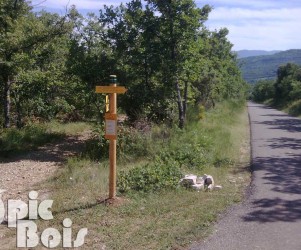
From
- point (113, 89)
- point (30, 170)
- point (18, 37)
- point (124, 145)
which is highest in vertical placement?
point (18, 37)

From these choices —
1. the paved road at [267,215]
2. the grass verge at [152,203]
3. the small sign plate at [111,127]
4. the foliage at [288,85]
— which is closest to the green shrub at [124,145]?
the grass verge at [152,203]

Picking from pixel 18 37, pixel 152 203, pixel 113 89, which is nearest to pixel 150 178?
pixel 152 203

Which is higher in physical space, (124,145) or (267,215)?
(124,145)

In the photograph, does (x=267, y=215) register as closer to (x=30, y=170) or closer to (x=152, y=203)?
(x=152, y=203)

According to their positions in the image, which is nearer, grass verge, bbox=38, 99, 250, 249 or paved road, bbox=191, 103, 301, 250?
paved road, bbox=191, 103, 301, 250

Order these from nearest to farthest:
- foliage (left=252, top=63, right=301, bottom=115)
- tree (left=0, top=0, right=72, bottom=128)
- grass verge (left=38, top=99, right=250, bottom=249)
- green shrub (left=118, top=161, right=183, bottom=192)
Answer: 1. grass verge (left=38, top=99, right=250, bottom=249)
2. green shrub (left=118, top=161, right=183, bottom=192)
3. tree (left=0, top=0, right=72, bottom=128)
4. foliage (left=252, top=63, right=301, bottom=115)

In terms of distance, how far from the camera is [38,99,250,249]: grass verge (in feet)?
16.5

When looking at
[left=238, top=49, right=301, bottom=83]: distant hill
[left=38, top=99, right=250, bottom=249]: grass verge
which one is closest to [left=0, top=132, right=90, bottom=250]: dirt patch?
[left=38, top=99, right=250, bottom=249]: grass verge

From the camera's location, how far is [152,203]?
6.27m

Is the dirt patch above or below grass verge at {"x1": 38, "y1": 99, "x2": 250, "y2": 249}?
below

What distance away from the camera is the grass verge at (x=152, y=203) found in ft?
16.5

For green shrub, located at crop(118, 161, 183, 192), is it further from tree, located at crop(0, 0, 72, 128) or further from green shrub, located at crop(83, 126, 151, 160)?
tree, located at crop(0, 0, 72, 128)

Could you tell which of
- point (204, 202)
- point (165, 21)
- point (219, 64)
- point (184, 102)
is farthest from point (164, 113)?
point (219, 64)

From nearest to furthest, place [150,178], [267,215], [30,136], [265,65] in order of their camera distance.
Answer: [267,215], [150,178], [30,136], [265,65]
